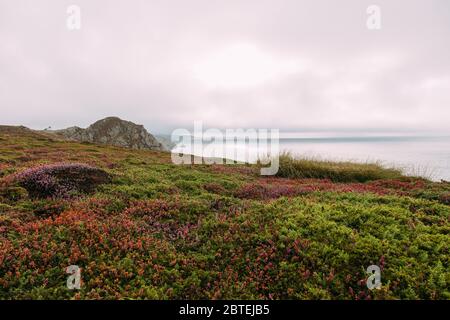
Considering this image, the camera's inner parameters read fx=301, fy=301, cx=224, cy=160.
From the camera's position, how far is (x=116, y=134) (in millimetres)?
68312

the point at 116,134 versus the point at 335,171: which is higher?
the point at 116,134

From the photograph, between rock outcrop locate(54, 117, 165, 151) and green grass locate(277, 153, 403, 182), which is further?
rock outcrop locate(54, 117, 165, 151)

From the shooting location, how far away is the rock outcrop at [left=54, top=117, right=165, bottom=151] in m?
67.4

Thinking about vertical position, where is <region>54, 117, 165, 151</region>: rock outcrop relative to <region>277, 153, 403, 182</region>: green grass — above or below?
above

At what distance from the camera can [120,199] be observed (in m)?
11.5

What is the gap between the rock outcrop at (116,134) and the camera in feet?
221

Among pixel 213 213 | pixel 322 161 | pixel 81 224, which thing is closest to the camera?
pixel 81 224

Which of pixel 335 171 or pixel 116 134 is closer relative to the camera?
pixel 335 171

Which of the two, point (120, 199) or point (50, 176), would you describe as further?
point (50, 176)
